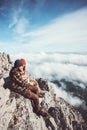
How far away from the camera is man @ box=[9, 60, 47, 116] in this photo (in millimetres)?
21256

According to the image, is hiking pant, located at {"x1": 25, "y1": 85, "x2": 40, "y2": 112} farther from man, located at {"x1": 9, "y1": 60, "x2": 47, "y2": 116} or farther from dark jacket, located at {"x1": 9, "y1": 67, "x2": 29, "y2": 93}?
dark jacket, located at {"x1": 9, "y1": 67, "x2": 29, "y2": 93}

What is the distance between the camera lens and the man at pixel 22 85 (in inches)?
837

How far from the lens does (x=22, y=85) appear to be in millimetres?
21484

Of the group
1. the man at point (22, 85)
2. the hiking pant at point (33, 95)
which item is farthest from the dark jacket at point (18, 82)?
the hiking pant at point (33, 95)

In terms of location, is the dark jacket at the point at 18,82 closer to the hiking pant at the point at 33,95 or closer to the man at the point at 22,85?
the man at the point at 22,85

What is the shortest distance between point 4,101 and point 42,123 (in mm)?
5877

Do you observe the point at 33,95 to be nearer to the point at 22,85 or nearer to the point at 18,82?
the point at 22,85

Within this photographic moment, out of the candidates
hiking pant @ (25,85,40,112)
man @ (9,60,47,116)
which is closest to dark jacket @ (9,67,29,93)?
man @ (9,60,47,116)

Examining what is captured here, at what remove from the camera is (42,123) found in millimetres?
22703

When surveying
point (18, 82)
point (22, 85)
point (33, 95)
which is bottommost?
point (33, 95)

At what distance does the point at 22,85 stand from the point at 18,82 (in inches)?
23.7

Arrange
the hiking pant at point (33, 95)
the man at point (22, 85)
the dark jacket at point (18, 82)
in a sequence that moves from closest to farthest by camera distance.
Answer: the hiking pant at point (33, 95)
the man at point (22, 85)
the dark jacket at point (18, 82)

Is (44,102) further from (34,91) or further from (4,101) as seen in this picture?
(4,101)

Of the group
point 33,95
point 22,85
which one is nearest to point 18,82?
point 22,85
